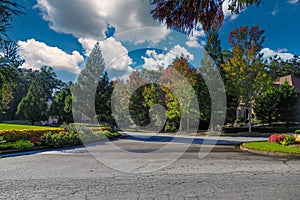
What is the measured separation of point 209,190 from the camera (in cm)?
389

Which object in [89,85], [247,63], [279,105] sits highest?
[247,63]

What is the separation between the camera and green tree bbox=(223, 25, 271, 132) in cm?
1778

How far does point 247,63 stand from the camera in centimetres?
1820

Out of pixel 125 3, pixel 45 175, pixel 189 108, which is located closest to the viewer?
pixel 125 3

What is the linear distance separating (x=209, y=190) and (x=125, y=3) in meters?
4.13

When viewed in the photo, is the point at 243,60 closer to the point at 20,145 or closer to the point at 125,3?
the point at 125,3

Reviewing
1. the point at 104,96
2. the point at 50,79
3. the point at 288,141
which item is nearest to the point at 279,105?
the point at 288,141

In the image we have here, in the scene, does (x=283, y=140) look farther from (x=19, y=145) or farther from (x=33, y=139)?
(x=19, y=145)

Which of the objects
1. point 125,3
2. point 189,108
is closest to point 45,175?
point 125,3

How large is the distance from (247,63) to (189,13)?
1726 centimetres

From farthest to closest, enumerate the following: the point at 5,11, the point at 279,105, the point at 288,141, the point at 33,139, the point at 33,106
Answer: the point at 33,106, the point at 279,105, the point at 33,139, the point at 288,141, the point at 5,11

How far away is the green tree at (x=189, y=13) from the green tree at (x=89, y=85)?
68.2 ft

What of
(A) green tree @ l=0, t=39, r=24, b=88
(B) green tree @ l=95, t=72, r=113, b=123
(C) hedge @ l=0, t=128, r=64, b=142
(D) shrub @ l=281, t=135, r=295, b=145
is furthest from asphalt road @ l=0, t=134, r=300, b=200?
(B) green tree @ l=95, t=72, r=113, b=123

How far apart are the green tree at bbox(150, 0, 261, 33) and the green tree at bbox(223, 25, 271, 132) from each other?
53.9 feet
